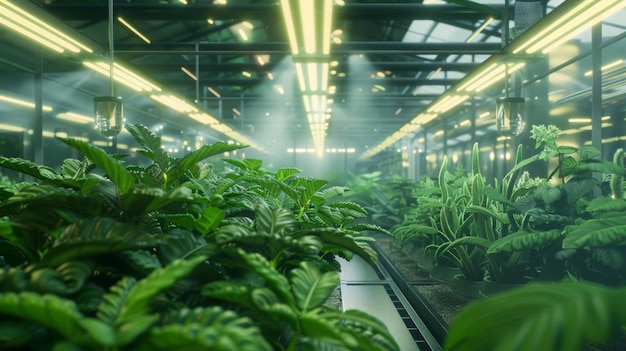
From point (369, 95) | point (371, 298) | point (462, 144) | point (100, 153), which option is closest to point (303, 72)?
point (371, 298)

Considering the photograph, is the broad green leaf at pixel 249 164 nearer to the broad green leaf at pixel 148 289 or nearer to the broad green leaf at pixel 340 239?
the broad green leaf at pixel 340 239

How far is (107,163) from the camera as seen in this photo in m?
0.92

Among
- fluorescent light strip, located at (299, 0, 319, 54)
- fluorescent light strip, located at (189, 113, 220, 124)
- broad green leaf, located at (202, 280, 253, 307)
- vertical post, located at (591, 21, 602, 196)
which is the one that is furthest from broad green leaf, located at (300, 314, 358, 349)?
fluorescent light strip, located at (189, 113, 220, 124)

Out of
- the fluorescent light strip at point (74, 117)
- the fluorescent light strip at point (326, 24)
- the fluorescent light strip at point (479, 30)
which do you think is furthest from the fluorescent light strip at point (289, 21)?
the fluorescent light strip at point (74, 117)

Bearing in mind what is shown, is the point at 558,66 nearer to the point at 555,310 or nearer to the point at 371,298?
the point at 371,298

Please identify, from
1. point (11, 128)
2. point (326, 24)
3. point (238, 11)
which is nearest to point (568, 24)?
point (326, 24)

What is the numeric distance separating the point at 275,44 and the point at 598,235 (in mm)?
5110

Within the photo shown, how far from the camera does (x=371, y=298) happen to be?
6.64 ft

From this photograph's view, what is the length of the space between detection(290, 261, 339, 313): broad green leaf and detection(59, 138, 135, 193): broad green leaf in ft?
1.43

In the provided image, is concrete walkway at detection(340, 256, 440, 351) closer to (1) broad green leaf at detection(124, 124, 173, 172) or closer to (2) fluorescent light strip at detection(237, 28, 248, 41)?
(1) broad green leaf at detection(124, 124, 173, 172)

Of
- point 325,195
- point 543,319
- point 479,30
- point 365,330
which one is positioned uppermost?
point 479,30

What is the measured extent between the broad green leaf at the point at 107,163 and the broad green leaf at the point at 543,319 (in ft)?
2.47

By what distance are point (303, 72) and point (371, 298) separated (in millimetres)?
1933

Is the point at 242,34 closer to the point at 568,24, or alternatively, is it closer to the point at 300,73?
the point at 300,73
